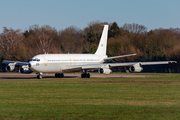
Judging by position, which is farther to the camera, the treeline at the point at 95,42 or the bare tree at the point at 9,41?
the bare tree at the point at 9,41

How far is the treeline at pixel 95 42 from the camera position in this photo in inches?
3602

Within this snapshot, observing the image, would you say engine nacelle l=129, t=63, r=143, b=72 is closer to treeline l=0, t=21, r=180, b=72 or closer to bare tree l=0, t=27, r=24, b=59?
treeline l=0, t=21, r=180, b=72

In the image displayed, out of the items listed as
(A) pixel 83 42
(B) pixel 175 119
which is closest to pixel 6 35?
Result: (A) pixel 83 42

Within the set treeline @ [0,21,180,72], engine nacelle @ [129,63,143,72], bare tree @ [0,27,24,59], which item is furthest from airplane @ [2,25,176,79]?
bare tree @ [0,27,24,59]

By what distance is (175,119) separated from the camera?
14930mm

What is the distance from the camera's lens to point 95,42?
128 metres

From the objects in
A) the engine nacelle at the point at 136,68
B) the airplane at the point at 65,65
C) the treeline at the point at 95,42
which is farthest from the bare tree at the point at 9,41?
the engine nacelle at the point at 136,68

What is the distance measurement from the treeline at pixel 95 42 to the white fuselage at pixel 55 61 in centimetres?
3276

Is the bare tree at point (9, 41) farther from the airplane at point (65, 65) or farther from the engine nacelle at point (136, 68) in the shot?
the engine nacelle at point (136, 68)

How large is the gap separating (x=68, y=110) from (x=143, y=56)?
7650 centimetres

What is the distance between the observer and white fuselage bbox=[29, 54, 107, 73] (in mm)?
50184

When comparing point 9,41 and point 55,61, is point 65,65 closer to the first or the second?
point 55,61

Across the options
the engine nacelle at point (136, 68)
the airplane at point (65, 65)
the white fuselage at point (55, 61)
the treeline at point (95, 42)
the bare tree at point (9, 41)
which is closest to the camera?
the white fuselage at point (55, 61)

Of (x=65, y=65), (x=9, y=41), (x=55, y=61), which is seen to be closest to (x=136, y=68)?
(x=65, y=65)
